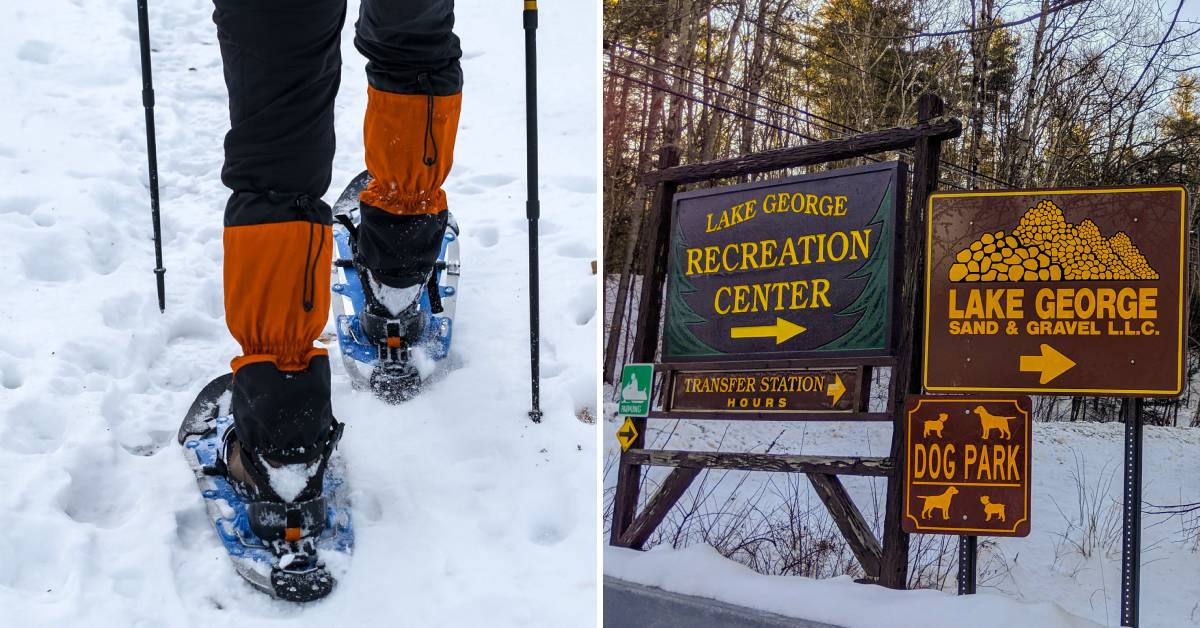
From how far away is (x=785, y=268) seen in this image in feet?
8.58

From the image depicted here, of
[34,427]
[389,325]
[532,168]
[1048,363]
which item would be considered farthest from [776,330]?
[34,427]

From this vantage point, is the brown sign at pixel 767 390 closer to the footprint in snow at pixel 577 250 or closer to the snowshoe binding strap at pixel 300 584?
the footprint in snow at pixel 577 250

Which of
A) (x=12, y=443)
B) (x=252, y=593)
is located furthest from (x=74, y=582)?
(x=12, y=443)

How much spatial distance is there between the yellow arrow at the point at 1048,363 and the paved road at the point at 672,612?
685 millimetres

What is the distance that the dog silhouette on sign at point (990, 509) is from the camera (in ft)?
6.82

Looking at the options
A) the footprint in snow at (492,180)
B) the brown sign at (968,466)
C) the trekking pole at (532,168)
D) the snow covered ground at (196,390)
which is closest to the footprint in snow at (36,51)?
the snow covered ground at (196,390)

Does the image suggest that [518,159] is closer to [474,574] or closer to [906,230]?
[906,230]

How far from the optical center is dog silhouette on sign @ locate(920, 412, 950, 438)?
7.15 ft

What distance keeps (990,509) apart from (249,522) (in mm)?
1548

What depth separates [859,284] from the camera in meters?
2.44

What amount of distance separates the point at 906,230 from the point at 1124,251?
55cm

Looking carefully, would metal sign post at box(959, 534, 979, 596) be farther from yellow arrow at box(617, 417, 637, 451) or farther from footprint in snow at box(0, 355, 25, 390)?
footprint in snow at box(0, 355, 25, 390)

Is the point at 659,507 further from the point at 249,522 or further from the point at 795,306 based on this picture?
the point at 249,522

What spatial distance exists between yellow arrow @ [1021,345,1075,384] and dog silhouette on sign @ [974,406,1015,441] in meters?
0.11
